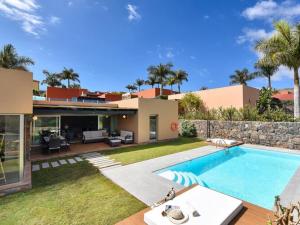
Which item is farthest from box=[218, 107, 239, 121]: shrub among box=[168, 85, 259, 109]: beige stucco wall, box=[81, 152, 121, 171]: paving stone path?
box=[81, 152, 121, 171]: paving stone path

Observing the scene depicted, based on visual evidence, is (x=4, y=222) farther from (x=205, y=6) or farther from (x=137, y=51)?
(x=137, y=51)

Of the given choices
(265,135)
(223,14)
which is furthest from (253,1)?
(265,135)

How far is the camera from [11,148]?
7.56 m

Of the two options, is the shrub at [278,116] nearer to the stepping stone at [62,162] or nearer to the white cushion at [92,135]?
the white cushion at [92,135]

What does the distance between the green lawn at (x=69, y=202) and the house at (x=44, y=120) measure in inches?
37.4

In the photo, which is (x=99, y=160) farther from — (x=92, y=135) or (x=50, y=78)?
(x=50, y=78)

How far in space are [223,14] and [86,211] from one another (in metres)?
18.4

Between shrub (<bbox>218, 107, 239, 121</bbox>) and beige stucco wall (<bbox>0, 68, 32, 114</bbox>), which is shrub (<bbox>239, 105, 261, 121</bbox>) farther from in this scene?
beige stucco wall (<bbox>0, 68, 32, 114</bbox>)

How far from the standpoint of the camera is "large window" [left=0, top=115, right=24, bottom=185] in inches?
288

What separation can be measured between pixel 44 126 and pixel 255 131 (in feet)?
64.7

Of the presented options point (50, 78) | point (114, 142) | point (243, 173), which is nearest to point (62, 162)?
point (114, 142)

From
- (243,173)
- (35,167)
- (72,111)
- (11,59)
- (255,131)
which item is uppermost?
(11,59)

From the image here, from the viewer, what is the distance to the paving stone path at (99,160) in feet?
32.1

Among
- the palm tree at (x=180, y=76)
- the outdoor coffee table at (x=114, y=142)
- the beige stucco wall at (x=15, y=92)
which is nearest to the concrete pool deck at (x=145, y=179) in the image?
the beige stucco wall at (x=15, y=92)
